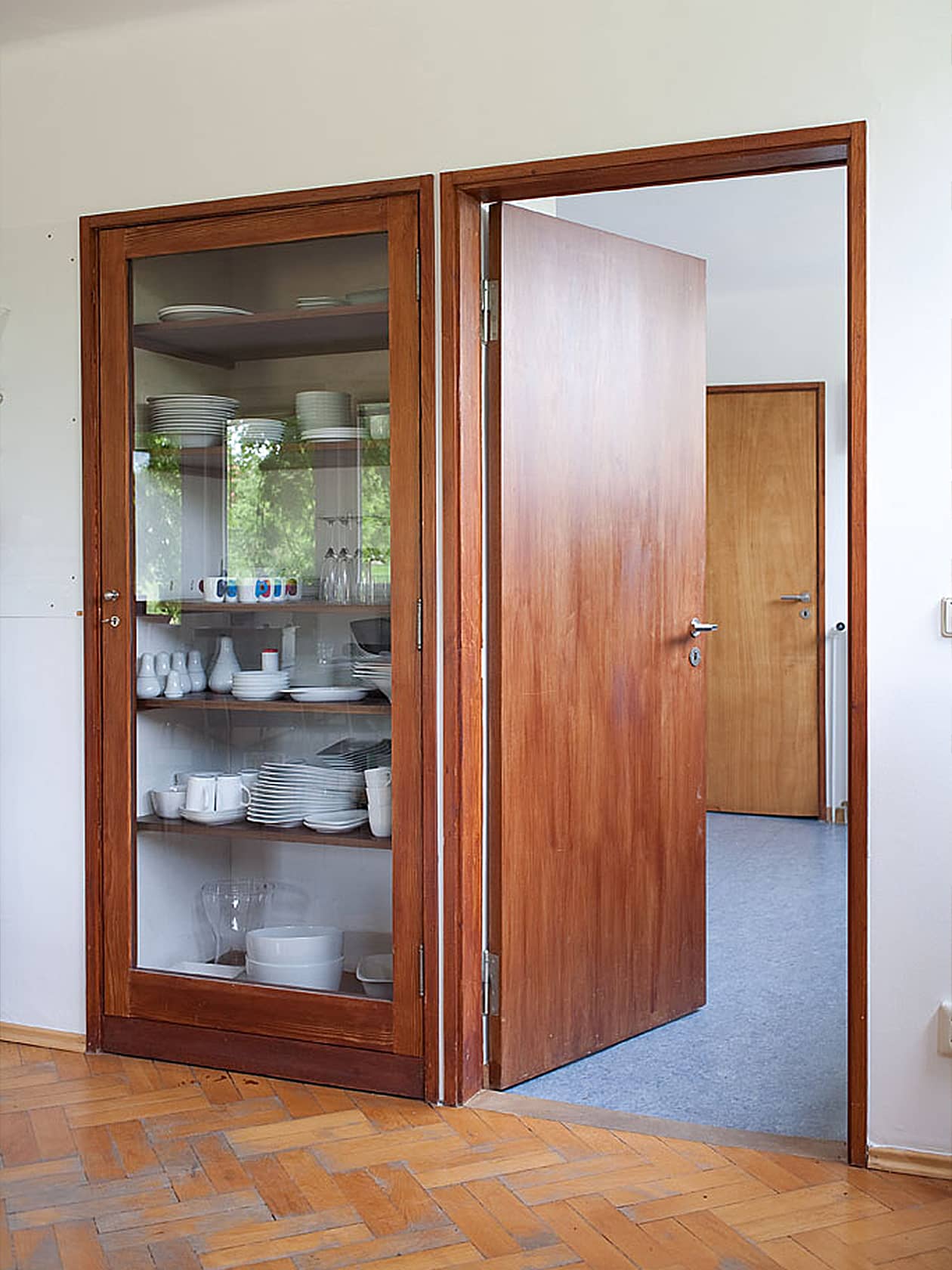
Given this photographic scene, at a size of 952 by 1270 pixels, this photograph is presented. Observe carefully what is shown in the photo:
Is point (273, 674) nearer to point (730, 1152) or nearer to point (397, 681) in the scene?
point (397, 681)

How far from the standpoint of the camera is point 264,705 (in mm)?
3148

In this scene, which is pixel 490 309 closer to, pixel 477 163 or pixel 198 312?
pixel 477 163

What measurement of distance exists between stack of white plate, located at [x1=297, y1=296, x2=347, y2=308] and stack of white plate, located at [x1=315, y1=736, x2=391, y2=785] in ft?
3.31

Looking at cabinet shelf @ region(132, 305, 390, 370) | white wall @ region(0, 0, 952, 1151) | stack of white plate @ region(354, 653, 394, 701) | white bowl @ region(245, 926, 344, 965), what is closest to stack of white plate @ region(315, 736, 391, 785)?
stack of white plate @ region(354, 653, 394, 701)

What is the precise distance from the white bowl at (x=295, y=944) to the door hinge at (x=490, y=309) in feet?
4.74

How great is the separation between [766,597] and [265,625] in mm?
4008

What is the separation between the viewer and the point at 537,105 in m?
2.77

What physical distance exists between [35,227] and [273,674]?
131cm

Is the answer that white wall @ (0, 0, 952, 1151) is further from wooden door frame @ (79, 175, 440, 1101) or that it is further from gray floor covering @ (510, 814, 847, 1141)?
gray floor covering @ (510, 814, 847, 1141)

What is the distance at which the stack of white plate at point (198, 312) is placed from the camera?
3102mm

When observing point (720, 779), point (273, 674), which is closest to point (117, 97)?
point (273, 674)

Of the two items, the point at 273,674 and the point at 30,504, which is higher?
the point at 30,504

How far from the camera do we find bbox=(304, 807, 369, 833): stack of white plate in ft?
9.99

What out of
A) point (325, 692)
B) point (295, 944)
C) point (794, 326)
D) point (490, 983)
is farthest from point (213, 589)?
point (794, 326)
